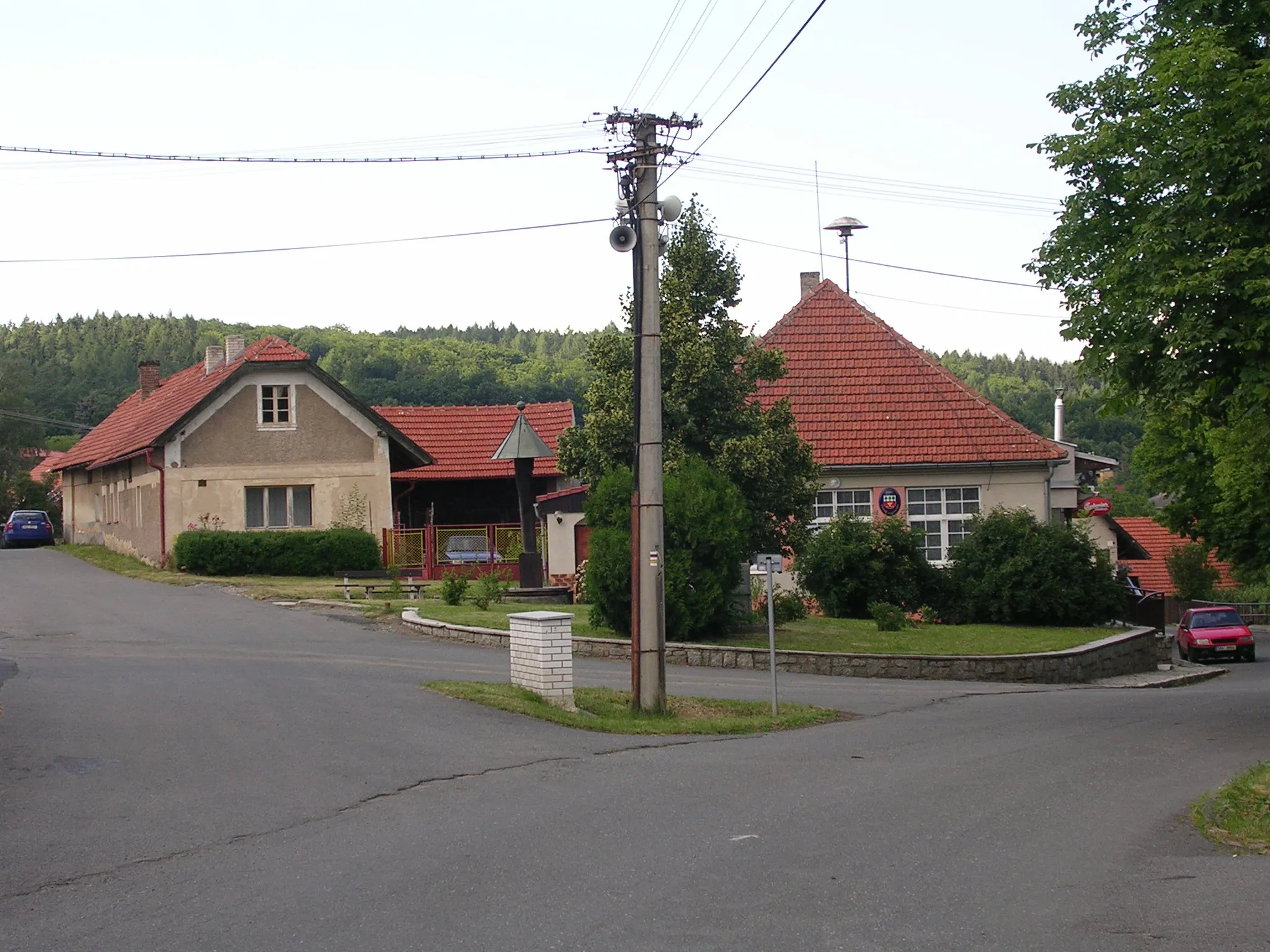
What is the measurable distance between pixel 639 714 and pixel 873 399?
20.1m

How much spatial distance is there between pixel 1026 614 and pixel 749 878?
75.5 ft

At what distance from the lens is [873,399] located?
3462cm

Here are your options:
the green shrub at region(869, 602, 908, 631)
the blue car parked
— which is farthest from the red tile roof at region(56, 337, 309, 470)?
the green shrub at region(869, 602, 908, 631)

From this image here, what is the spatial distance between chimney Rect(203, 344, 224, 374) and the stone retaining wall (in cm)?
2161

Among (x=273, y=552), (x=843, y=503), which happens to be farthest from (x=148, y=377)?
(x=843, y=503)

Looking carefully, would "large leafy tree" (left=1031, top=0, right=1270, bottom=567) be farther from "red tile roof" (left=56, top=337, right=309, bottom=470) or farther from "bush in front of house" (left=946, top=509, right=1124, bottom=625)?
"red tile roof" (left=56, top=337, right=309, bottom=470)

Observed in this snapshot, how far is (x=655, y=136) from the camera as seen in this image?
1625cm

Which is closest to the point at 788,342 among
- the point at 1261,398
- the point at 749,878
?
the point at 1261,398

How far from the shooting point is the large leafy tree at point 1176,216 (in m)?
13.2

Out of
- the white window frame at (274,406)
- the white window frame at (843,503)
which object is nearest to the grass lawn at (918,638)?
the white window frame at (843,503)

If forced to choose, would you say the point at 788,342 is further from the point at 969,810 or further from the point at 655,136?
the point at 969,810

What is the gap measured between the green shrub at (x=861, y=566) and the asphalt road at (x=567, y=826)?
11.0 m

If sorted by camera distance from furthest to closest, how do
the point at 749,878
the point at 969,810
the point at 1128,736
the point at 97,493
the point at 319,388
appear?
the point at 97,493 → the point at 319,388 → the point at 1128,736 → the point at 969,810 → the point at 749,878

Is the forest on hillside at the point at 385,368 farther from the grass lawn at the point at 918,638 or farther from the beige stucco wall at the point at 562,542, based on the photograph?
the grass lawn at the point at 918,638
